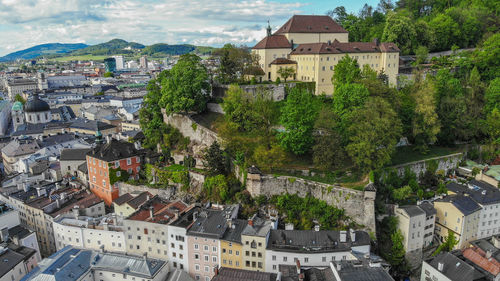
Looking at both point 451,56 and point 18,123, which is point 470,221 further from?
point 18,123

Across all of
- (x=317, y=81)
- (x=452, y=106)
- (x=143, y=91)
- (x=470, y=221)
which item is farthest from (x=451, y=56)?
(x=143, y=91)

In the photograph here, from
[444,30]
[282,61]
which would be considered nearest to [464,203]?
[282,61]

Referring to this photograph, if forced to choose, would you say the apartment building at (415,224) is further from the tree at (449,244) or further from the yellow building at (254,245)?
the yellow building at (254,245)

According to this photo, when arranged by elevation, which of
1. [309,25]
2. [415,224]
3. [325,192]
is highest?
[309,25]

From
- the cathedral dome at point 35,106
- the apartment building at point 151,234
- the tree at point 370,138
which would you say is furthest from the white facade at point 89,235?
the cathedral dome at point 35,106

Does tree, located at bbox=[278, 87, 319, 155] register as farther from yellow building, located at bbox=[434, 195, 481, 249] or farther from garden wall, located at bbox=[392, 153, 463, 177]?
yellow building, located at bbox=[434, 195, 481, 249]

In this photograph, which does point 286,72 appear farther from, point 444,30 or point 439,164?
point 444,30

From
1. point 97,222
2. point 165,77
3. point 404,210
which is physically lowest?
point 97,222
